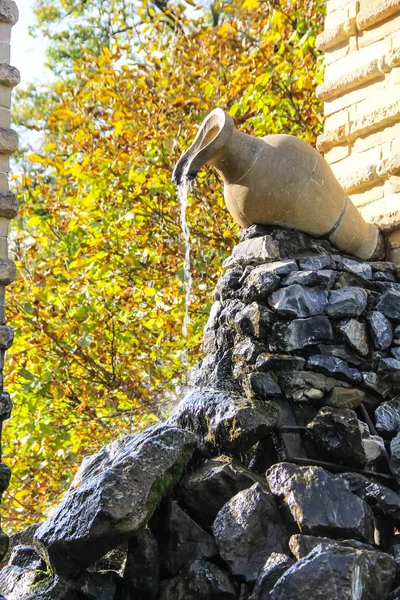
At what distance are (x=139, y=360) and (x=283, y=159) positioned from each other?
3.96 meters

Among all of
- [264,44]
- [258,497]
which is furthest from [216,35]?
[258,497]

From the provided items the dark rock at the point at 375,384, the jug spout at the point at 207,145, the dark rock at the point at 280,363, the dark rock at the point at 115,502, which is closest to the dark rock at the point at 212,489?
the dark rock at the point at 115,502

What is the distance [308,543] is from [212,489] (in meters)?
0.67

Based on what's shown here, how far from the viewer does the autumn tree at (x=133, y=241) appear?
341 inches

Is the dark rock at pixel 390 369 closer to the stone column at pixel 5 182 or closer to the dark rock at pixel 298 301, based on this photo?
the dark rock at pixel 298 301

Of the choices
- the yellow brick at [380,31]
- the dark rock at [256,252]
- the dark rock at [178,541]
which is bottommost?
the dark rock at [178,541]

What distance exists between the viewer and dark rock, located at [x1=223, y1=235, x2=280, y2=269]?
5.45 m

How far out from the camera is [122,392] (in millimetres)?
8867

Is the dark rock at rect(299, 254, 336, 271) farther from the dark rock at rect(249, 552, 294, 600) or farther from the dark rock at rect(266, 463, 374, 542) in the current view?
the dark rock at rect(249, 552, 294, 600)

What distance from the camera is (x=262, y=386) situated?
4.88m

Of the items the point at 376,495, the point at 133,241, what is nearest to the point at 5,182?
the point at 376,495

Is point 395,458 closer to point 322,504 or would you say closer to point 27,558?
point 322,504

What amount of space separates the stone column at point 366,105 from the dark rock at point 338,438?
157 cm

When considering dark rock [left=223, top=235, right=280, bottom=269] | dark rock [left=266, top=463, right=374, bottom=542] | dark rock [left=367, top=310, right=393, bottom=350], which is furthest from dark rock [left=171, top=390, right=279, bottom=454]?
dark rock [left=223, top=235, right=280, bottom=269]
